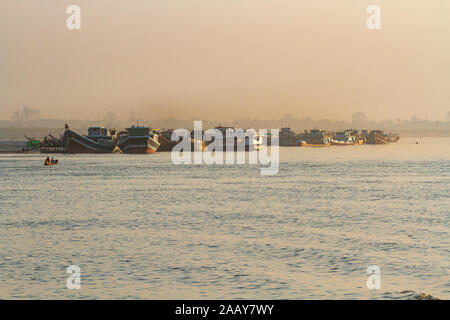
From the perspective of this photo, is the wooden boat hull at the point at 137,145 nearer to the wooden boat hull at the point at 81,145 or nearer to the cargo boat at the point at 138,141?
the cargo boat at the point at 138,141

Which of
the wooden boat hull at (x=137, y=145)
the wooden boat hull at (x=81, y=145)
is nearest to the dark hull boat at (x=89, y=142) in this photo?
the wooden boat hull at (x=81, y=145)

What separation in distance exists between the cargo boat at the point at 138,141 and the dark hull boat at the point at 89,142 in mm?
3814

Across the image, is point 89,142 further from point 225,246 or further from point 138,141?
point 225,246

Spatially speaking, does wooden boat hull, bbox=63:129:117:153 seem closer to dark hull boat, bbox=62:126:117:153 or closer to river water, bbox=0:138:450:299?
dark hull boat, bbox=62:126:117:153

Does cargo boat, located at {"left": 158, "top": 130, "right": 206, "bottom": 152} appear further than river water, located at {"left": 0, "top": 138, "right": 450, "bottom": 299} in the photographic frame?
Yes

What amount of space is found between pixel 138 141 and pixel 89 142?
41.8 feet

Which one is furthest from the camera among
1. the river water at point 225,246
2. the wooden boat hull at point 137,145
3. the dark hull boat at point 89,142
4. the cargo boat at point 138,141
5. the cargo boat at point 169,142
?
the cargo boat at point 169,142

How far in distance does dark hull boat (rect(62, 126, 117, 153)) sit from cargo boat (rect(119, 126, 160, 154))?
381 centimetres

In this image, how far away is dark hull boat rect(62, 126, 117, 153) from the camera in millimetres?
140250

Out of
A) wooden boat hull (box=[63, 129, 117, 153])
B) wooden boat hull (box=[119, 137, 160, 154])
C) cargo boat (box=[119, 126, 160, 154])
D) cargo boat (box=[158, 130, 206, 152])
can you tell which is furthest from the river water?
cargo boat (box=[158, 130, 206, 152])

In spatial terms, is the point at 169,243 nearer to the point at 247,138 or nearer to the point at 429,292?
the point at 429,292

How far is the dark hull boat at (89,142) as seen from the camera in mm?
140250
